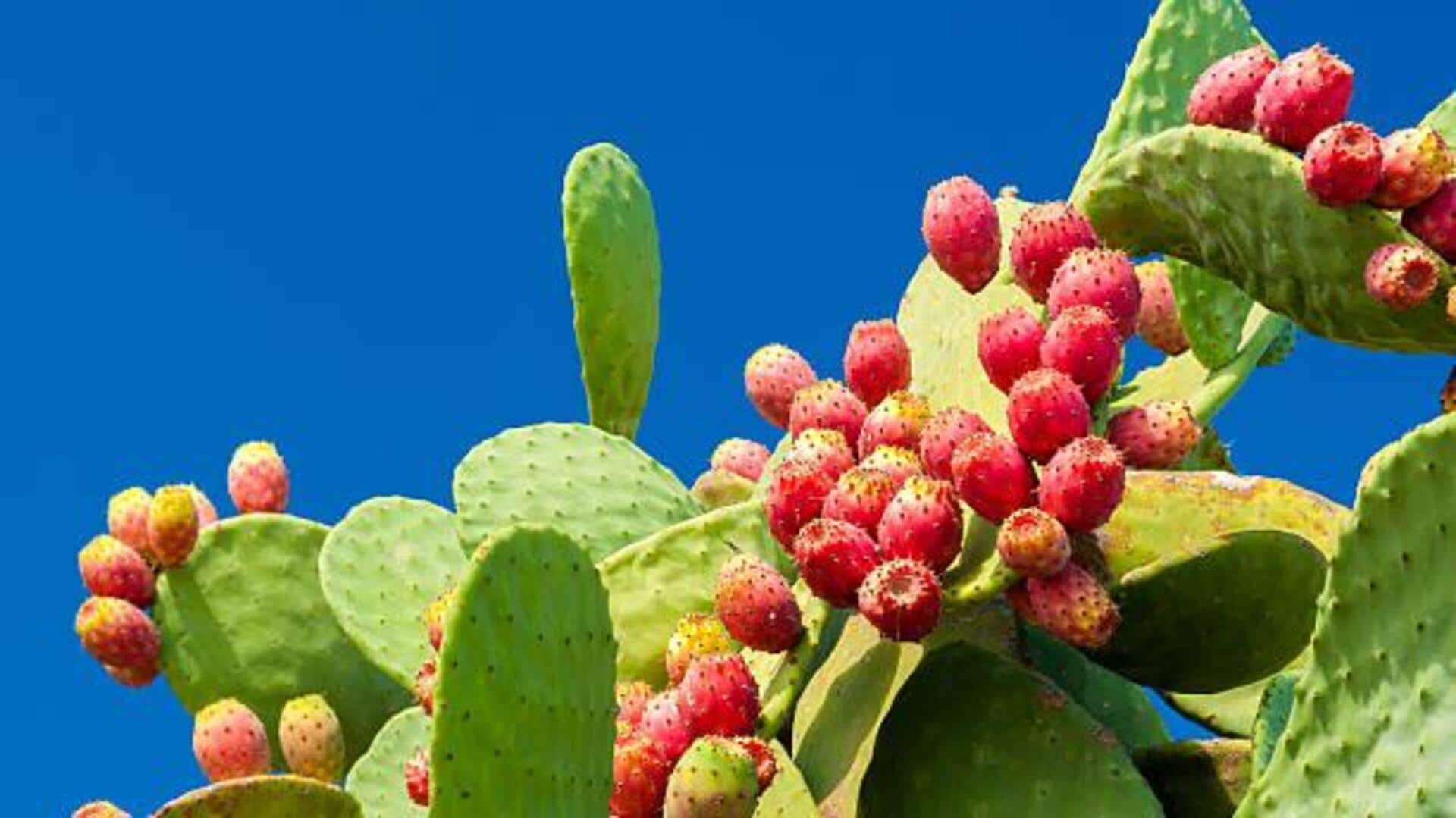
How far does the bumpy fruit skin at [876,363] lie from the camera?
2170mm

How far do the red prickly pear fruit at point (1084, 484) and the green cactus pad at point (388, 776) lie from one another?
2.58 feet

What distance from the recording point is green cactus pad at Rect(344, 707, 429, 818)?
236 cm

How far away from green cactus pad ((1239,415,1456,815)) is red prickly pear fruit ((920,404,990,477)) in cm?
36

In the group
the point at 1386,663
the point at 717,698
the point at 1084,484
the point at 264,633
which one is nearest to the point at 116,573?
the point at 264,633

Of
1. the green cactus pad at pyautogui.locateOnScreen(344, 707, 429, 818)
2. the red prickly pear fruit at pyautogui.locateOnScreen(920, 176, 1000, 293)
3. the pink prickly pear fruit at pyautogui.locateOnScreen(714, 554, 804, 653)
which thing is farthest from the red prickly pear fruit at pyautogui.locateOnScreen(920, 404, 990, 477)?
the green cactus pad at pyautogui.locateOnScreen(344, 707, 429, 818)

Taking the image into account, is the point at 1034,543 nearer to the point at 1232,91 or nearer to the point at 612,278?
the point at 1232,91

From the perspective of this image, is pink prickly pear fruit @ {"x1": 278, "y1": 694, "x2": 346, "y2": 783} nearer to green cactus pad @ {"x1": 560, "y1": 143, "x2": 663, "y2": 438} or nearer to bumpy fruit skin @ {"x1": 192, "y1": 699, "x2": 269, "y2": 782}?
→ bumpy fruit skin @ {"x1": 192, "y1": 699, "x2": 269, "y2": 782}

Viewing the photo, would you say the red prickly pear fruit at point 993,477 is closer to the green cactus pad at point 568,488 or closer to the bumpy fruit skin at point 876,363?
the bumpy fruit skin at point 876,363

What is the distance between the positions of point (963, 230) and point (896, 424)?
0.79 ft

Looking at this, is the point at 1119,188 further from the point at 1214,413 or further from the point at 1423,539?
the point at 1423,539

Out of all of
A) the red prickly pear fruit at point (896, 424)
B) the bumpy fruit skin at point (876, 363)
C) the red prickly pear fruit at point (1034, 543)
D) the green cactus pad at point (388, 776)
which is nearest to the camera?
the red prickly pear fruit at point (1034, 543)

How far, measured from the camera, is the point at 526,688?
5.30ft

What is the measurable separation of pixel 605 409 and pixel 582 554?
1197 millimetres

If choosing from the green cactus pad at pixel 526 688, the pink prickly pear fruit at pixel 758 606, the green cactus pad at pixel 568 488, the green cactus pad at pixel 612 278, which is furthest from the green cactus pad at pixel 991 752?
the green cactus pad at pixel 612 278
